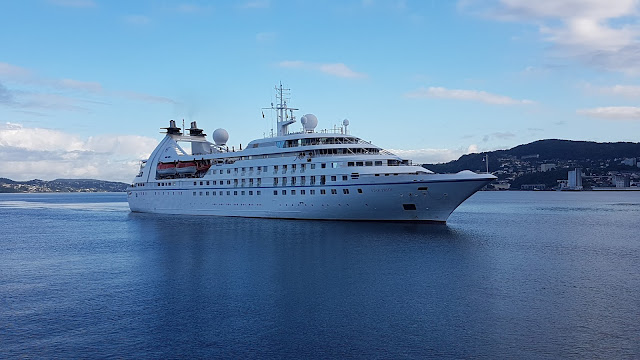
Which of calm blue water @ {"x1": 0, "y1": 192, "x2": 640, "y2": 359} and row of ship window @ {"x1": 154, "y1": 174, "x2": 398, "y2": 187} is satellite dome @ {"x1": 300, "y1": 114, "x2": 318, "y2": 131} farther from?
calm blue water @ {"x1": 0, "y1": 192, "x2": 640, "y2": 359}

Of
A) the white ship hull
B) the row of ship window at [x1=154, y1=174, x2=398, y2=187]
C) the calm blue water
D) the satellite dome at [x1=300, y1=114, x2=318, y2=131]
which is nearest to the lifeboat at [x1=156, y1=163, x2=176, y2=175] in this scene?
the row of ship window at [x1=154, y1=174, x2=398, y2=187]

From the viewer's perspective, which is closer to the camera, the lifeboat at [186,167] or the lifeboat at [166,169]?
the lifeboat at [186,167]

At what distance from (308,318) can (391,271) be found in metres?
9.59

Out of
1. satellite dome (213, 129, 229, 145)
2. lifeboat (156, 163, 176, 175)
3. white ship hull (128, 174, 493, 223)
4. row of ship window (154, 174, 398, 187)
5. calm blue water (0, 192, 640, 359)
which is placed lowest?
calm blue water (0, 192, 640, 359)

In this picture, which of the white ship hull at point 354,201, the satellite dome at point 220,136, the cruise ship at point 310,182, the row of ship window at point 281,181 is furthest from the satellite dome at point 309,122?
the satellite dome at point 220,136

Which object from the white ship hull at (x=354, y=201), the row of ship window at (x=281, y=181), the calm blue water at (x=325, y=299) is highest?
the row of ship window at (x=281, y=181)

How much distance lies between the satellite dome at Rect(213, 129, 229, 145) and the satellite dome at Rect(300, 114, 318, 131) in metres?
20.4

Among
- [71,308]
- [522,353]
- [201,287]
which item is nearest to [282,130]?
[201,287]

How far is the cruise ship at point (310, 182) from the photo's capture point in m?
46.7

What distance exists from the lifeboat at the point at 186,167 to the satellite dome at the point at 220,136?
6.87 meters

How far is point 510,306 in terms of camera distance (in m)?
→ 20.0

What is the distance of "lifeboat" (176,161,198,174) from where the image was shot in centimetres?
7031

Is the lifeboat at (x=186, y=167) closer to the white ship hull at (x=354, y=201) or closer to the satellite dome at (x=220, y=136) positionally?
the white ship hull at (x=354, y=201)

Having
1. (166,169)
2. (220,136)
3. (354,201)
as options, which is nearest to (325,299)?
(354,201)
